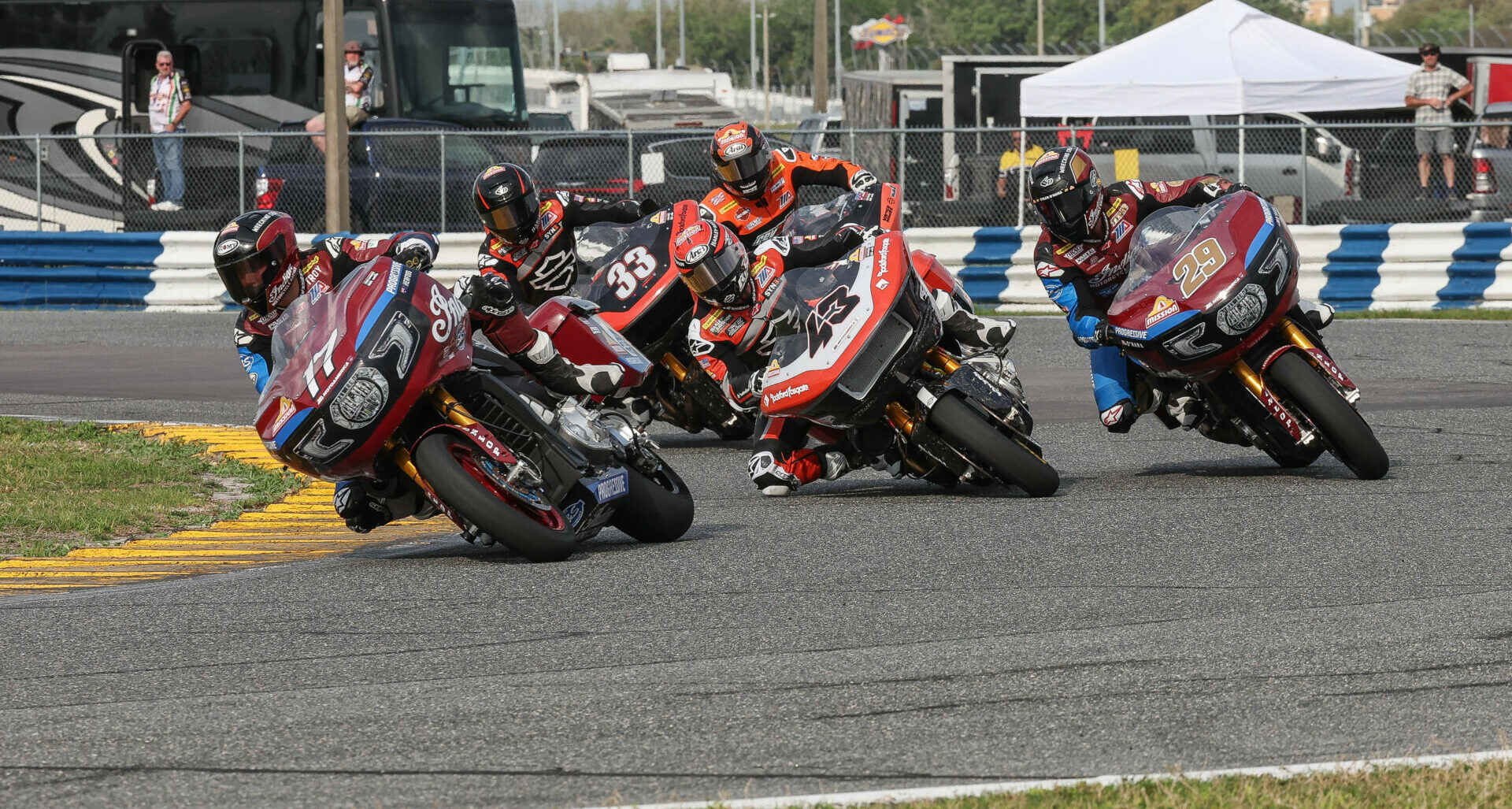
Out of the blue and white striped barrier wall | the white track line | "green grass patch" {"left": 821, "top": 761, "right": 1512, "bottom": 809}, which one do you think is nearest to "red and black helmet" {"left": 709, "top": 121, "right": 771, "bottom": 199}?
the white track line

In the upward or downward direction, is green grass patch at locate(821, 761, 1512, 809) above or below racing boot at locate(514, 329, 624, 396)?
below

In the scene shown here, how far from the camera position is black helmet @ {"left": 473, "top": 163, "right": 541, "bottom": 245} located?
10.4 metres

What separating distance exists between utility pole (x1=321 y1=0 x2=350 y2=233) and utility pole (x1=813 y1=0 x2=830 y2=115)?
12445 mm

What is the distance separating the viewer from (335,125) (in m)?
19.8

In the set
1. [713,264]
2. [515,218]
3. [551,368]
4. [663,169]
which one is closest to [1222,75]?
[663,169]

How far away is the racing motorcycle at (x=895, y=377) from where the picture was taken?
827cm

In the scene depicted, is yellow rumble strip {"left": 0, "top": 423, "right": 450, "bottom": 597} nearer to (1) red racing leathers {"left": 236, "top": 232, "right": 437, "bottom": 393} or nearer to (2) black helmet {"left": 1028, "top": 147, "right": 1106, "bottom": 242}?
(1) red racing leathers {"left": 236, "top": 232, "right": 437, "bottom": 393}

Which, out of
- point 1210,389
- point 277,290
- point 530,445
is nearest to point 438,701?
point 530,445

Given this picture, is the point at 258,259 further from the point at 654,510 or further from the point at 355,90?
the point at 355,90

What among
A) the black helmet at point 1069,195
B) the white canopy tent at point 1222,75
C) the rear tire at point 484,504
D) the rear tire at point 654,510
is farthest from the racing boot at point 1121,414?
the white canopy tent at point 1222,75

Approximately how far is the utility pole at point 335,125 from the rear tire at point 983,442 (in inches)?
495

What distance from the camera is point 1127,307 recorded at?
858 cm

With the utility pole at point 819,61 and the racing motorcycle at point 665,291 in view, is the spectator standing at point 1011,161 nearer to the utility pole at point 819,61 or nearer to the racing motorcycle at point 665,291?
the utility pole at point 819,61

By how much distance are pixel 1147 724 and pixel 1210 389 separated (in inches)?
171
